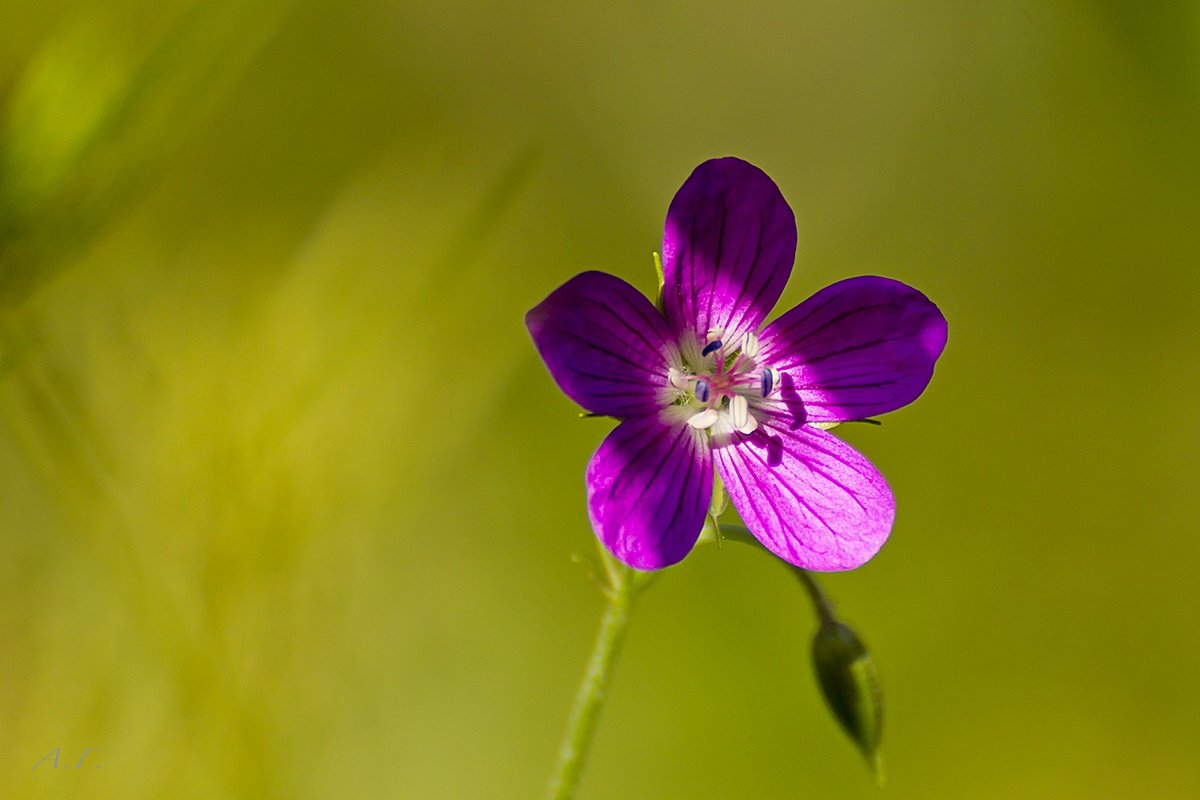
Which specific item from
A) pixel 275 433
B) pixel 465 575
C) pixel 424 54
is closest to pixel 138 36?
pixel 275 433

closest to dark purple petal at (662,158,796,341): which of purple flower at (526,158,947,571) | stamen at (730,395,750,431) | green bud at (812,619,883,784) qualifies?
purple flower at (526,158,947,571)

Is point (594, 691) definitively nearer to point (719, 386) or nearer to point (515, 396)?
point (719, 386)

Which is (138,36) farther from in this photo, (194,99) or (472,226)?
(472,226)

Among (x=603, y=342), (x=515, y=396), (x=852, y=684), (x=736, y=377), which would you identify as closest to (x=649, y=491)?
(x=603, y=342)

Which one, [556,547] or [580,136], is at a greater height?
[580,136]

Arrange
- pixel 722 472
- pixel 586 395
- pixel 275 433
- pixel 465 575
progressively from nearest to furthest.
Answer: pixel 586 395, pixel 722 472, pixel 275 433, pixel 465 575

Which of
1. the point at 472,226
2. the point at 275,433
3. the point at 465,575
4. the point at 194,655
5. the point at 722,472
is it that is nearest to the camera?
the point at 722,472
